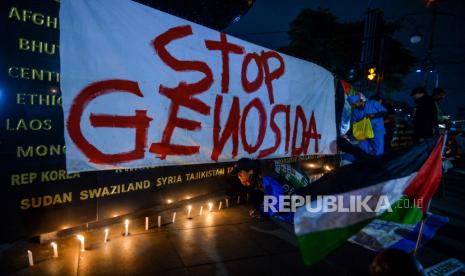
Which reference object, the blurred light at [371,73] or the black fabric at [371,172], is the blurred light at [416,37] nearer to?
the blurred light at [371,73]

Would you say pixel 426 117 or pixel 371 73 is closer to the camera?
pixel 426 117

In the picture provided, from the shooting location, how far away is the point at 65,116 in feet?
8.87

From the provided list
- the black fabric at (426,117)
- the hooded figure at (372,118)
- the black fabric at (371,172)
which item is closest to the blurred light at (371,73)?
the hooded figure at (372,118)

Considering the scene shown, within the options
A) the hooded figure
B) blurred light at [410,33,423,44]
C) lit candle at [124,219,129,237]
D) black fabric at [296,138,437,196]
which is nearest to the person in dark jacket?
the hooded figure

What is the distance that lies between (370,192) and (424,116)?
14.7 ft

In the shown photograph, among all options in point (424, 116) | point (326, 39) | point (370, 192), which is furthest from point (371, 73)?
point (370, 192)

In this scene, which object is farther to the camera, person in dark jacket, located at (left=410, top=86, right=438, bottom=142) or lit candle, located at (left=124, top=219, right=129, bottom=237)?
person in dark jacket, located at (left=410, top=86, right=438, bottom=142)

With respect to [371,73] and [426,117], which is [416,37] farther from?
[426,117]

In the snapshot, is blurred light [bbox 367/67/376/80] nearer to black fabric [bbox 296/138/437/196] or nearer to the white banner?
the white banner

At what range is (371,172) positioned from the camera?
243 centimetres

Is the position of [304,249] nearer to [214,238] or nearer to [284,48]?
[214,238]

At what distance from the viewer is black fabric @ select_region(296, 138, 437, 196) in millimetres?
2305

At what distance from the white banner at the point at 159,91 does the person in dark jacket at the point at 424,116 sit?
2935 millimetres

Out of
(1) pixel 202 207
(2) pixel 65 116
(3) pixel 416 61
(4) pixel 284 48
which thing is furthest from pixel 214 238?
(3) pixel 416 61
